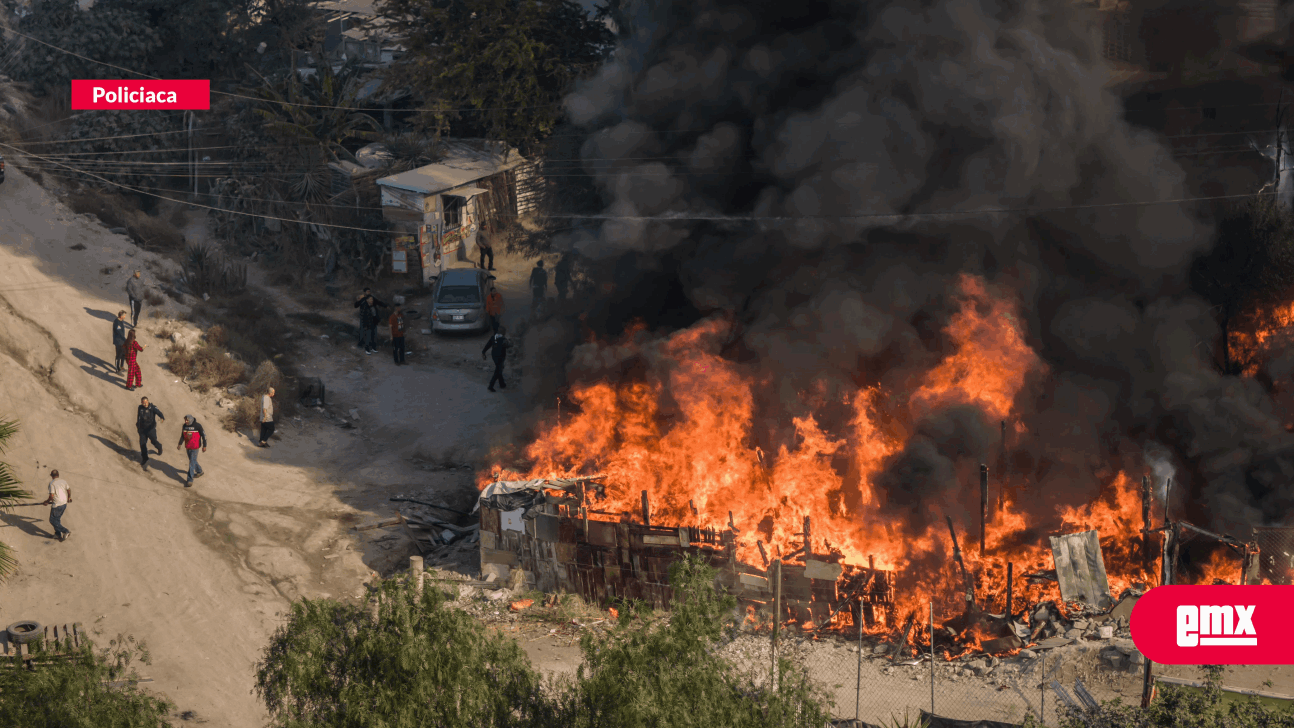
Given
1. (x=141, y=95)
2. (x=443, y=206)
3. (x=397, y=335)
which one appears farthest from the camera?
(x=141, y=95)

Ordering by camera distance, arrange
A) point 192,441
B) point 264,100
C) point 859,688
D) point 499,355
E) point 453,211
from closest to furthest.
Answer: point 859,688, point 192,441, point 499,355, point 453,211, point 264,100

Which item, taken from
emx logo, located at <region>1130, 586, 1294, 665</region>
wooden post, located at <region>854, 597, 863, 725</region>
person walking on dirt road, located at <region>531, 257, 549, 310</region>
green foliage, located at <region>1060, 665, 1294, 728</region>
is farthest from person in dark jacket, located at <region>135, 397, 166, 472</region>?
emx logo, located at <region>1130, 586, 1294, 665</region>

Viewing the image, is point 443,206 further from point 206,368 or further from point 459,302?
point 206,368

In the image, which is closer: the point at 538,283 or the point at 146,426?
the point at 146,426

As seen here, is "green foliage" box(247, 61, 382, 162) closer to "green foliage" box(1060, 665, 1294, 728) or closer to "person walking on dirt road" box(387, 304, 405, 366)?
"person walking on dirt road" box(387, 304, 405, 366)

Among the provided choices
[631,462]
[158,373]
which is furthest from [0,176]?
[631,462]

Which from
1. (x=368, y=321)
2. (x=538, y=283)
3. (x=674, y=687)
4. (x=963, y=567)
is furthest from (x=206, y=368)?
(x=674, y=687)

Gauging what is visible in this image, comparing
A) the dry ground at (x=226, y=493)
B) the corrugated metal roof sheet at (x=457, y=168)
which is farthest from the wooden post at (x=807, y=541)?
the corrugated metal roof sheet at (x=457, y=168)
